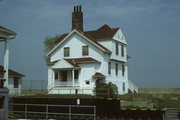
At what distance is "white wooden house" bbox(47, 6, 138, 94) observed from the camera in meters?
41.1

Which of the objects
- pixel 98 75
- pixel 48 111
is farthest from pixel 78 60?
pixel 48 111

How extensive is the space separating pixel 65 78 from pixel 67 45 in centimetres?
493

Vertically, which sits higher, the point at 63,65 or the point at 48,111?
the point at 63,65

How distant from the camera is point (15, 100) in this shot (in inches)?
987

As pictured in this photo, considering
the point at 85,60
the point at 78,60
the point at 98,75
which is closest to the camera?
the point at 98,75

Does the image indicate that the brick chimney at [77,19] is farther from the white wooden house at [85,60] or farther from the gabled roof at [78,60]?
the gabled roof at [78,60]

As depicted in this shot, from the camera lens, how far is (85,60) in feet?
135

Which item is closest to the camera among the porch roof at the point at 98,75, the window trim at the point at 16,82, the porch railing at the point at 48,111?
the porch railing at the point at 48,111

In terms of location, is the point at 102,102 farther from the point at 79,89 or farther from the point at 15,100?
the point at 79,89

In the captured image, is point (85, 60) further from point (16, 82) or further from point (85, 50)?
point (16, 82)

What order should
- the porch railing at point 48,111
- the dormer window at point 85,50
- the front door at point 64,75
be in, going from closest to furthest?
the porch railing at point 48,111
the dormer window at point 85,50
the front door at point 64,75

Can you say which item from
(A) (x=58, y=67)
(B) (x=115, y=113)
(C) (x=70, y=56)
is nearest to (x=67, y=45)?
(C) (x=70, y=56)

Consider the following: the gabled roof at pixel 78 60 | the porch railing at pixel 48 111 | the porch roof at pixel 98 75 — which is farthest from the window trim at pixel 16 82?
the porch railing at pixel 48 111

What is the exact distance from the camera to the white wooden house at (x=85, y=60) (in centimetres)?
4106
